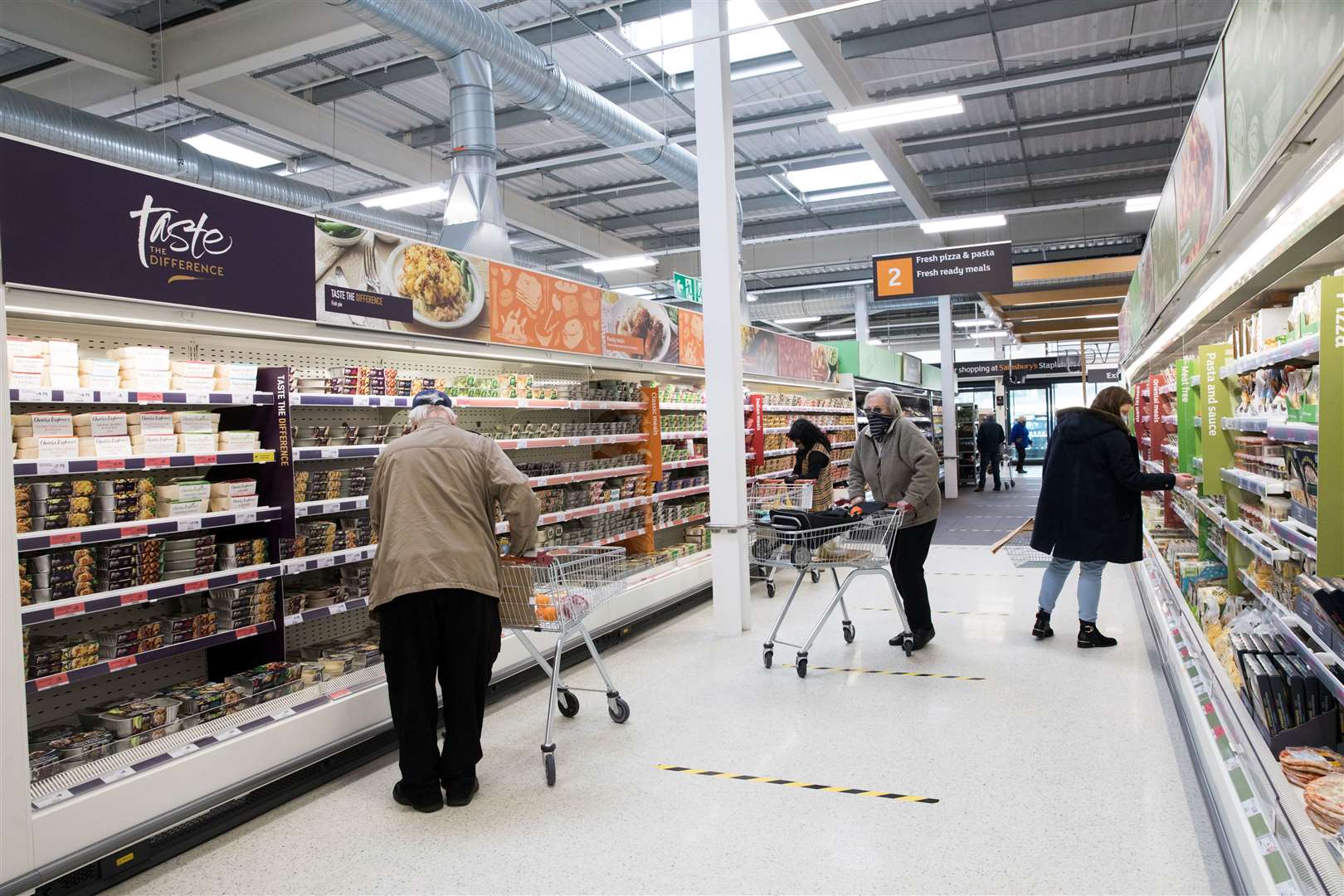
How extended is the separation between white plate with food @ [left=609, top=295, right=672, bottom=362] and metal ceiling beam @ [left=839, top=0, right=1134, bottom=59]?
11.5 feet

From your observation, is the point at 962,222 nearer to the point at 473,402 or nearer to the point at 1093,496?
the point at 1093,496

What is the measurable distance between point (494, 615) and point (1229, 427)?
381cm

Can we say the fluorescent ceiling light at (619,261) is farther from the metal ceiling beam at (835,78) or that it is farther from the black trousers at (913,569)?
the black trousers at (913,569)

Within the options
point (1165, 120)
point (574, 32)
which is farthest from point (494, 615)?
point (1165, 120)

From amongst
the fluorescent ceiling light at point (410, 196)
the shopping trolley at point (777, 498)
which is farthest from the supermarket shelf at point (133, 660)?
the fluorescent ceiling light at point (410, 196)

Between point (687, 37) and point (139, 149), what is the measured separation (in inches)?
215

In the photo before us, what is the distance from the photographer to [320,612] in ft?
14.6

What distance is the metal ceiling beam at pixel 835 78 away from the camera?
7.72 metres

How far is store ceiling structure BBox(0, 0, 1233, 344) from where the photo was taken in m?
8.08

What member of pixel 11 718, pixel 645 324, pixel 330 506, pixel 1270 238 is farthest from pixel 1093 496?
pixel 11 718

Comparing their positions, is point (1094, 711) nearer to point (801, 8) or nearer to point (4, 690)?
point (4, 690)

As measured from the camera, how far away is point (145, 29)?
27.0 feet

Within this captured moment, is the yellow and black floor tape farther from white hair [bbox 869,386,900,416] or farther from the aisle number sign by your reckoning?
the aisle number sign

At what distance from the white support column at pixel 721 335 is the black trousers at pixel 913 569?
1.26 metres
